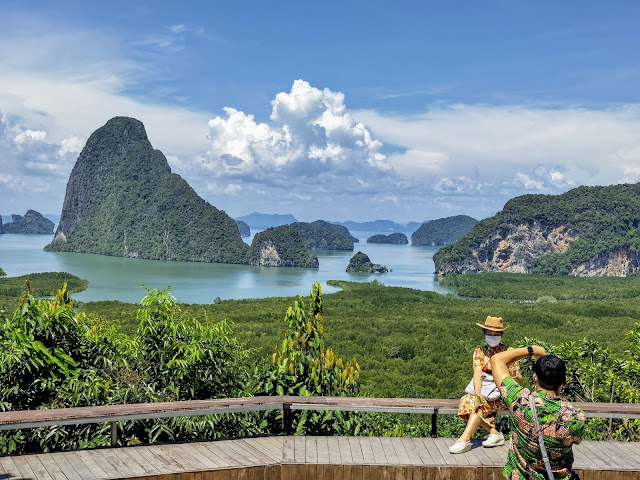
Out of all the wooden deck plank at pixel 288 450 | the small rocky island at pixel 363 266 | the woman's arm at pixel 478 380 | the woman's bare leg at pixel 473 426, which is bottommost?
the small rocky island at pixel 363 266

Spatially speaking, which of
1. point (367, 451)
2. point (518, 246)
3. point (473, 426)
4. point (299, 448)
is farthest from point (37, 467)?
point (518, 246)

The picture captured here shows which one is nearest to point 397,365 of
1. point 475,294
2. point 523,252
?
point 475,294

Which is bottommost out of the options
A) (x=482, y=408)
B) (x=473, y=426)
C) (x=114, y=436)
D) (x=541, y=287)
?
(x=541, y=287)

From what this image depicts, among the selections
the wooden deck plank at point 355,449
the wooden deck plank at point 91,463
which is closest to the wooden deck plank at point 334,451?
the wooden deck plank at point 355,449

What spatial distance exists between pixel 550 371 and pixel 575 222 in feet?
424

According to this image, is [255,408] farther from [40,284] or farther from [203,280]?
[203,280]

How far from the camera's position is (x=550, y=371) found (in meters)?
2.89

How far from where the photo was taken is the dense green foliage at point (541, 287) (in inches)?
3110

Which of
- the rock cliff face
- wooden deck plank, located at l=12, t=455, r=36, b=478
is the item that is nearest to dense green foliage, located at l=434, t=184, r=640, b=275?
the rock cliff face

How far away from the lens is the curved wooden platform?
14.0ft

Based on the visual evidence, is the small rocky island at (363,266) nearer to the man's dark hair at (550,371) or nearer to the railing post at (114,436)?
the railing post at (114,436)

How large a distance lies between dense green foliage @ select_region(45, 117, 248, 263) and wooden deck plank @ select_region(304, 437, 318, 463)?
130 metres

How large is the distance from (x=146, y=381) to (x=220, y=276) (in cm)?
9675

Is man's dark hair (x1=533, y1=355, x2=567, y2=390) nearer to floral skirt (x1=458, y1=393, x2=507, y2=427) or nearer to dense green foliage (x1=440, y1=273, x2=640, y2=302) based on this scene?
floral skirt (x1=458, y1=393, x2=507, y2=427)
